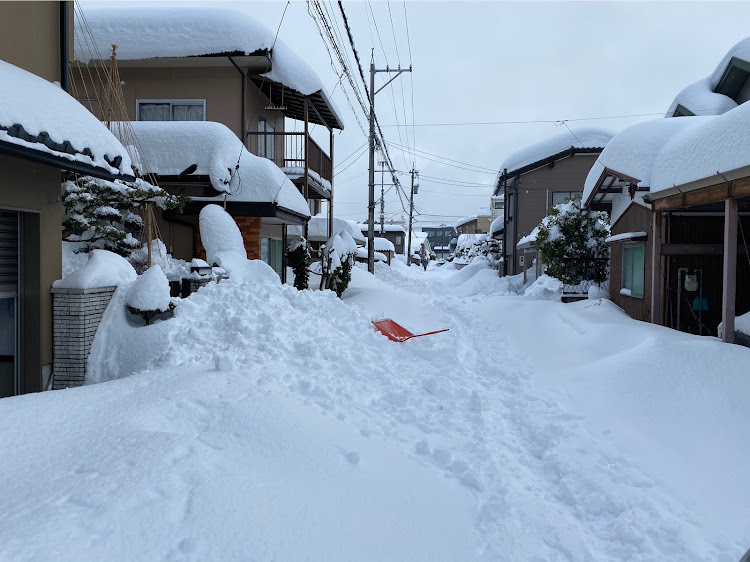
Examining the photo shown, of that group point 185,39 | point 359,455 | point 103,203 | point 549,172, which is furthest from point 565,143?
point 359,455

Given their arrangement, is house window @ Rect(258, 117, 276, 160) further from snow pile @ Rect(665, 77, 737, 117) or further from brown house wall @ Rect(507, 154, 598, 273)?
brown house wall @ Rect(507, 154, 598, 273)

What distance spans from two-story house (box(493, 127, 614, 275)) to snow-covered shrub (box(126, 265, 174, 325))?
829 inches

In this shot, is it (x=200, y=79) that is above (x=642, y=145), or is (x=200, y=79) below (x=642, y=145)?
above

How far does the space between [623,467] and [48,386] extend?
6.16 meters

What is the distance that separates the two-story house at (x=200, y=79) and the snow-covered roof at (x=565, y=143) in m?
14.0

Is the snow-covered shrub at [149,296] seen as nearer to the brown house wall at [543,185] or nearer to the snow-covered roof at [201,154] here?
the snow-covered roof at [201,154]

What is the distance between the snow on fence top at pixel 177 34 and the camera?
12375mm

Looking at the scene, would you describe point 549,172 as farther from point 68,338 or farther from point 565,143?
point 68,338

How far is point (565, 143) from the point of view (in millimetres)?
24734

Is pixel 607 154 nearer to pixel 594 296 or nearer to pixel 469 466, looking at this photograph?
pixel 594 296

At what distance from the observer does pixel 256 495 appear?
3004 millimetres

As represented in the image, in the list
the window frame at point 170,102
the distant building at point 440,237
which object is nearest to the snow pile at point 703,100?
the window frame at point 170,102

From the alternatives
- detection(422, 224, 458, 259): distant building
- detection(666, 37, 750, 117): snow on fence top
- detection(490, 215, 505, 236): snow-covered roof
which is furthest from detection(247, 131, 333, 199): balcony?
detection(422, 224, 458, 259): distant building

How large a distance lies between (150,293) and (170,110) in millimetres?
8633
